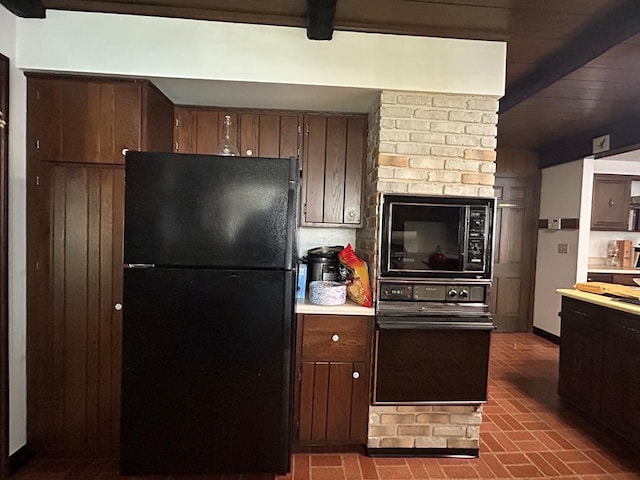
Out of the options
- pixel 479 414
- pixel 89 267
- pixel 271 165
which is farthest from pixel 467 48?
pixel 89 267

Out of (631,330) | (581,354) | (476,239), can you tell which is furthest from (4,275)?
(581,354)

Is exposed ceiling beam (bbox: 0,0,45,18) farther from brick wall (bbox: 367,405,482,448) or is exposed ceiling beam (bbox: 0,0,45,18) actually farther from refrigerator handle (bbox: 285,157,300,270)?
brick wall (bbox: 367,405,482,448)

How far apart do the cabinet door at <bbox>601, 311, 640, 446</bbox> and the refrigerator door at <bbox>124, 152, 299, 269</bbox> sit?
215 cm

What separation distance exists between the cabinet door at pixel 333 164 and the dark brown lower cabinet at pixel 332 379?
78 centimetres

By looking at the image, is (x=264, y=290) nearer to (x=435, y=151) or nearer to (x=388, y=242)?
(x=388, y=242)

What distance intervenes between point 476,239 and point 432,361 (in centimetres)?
74

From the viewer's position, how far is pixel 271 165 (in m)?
1.66

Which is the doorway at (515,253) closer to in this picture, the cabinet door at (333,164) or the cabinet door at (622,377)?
the cabinet door at (622,377)

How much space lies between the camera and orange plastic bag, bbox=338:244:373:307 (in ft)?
7.33

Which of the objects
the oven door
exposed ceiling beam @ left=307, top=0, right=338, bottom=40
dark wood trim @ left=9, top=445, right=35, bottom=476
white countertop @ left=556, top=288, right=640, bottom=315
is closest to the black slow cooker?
the oven door

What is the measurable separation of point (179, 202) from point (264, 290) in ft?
1.75

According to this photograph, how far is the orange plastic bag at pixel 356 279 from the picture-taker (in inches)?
88.0

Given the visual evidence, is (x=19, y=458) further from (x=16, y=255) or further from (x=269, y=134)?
(x=269, y=134)

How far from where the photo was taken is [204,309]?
1.67 m
